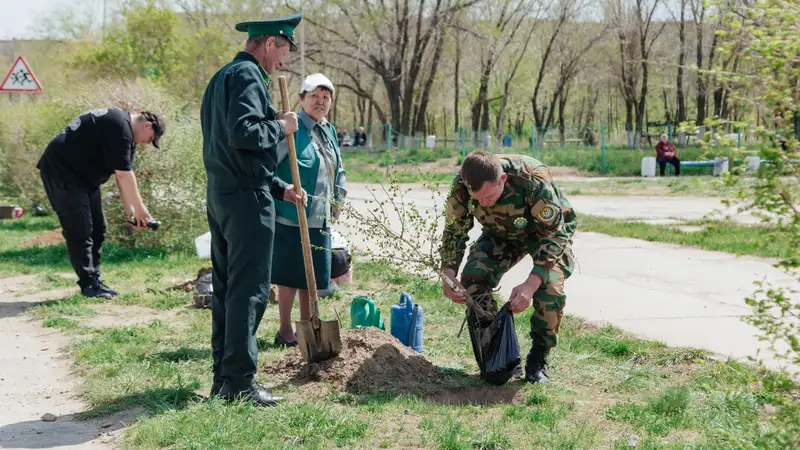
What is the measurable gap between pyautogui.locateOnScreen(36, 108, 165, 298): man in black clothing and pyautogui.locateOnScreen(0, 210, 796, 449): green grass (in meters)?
1.35

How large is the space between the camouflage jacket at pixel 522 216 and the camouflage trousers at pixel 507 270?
0.30 feet

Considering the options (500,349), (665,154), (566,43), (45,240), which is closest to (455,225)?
(500,349)

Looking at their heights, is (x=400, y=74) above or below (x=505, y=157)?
above

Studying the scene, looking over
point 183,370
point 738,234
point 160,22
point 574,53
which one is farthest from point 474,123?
point 183,370

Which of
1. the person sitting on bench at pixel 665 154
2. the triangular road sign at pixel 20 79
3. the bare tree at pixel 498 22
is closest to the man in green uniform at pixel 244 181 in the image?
the triangular road sign at pixel 20 79

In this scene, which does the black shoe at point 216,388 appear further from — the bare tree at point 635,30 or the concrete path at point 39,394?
the bare tree at point 635,30

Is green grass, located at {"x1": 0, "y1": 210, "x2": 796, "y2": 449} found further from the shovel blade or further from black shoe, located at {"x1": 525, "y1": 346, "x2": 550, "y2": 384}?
the shovel blade

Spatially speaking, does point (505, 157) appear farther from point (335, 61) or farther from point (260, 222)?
point (335, 61)

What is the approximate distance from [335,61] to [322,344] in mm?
38193

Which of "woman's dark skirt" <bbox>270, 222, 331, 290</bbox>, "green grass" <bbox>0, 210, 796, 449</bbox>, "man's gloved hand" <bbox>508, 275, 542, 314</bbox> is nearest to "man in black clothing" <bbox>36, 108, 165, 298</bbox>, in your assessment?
"green grass" <bbox>0, 210, 796, 449</bbox>

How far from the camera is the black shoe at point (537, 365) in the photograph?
16.7 feet

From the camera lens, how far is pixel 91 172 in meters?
7.98

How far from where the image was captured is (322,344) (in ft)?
17.0

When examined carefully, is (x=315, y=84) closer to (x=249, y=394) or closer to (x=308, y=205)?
(x=308, y=205)
